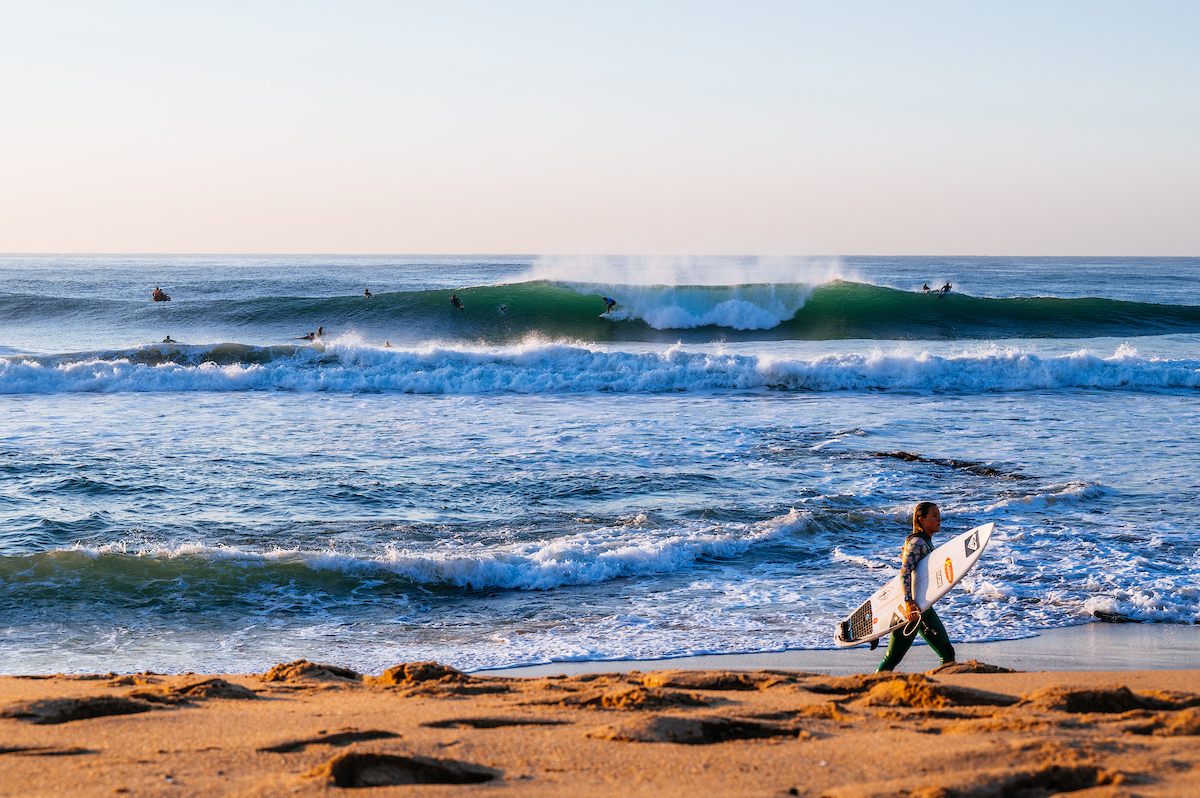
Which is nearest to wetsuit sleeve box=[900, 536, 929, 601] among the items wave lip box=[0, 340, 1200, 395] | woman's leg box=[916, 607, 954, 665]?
woman's leg box=[916, 607, 954, 665]

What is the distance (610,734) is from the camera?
10.6ft

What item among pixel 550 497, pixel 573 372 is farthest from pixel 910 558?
pixel 573 372

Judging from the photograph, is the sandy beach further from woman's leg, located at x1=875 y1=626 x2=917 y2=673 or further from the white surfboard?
the white surfboard

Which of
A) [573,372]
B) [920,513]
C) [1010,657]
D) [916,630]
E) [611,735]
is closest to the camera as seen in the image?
[611,735]

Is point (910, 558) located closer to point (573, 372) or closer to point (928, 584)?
point (928, 584)

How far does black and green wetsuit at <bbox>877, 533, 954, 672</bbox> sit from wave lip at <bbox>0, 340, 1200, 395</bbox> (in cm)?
1337

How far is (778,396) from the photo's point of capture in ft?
57.3

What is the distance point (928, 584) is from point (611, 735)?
8.09 ft

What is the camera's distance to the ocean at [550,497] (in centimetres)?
608

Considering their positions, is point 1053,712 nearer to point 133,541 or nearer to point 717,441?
point 133,541

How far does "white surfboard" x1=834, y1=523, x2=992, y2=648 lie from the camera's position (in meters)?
4.89

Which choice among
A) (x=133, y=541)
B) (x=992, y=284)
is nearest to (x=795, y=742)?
(x=133, y=541)

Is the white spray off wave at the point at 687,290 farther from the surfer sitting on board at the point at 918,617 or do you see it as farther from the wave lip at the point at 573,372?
the surfer sitting on board at the point at 918,617

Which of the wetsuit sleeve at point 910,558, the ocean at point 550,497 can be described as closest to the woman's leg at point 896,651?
the wetsuit sleeve at point 910,558
